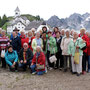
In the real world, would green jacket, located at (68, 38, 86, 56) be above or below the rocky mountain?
below

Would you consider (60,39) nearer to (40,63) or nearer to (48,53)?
(48,53)

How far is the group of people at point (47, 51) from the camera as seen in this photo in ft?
19.7

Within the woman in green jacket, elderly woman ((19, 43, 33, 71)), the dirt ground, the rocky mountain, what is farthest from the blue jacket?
the rocky mountain

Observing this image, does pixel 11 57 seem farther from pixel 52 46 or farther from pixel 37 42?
pixel 52 46

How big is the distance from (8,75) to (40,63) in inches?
62.3

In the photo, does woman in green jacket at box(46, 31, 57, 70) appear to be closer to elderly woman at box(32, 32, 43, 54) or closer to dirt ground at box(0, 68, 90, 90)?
elderly woman at box(32, 32, 43, 54)

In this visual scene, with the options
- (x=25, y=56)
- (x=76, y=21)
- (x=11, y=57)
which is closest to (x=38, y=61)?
(x=25, y=56)

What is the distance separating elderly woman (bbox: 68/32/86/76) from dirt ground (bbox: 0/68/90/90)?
18.3 inches

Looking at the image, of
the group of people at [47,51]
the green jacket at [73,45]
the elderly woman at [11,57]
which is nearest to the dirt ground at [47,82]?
the group of people at [47,51]

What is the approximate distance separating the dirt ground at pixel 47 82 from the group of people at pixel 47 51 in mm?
451

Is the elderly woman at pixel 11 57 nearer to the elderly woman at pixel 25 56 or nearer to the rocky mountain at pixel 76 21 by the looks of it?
the elderly woman at pixel 25 56

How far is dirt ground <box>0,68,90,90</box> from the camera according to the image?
4625mm

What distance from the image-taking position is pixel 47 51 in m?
6.88

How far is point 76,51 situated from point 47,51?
1624 mm
